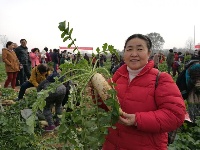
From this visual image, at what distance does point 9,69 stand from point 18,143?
5.20 metres

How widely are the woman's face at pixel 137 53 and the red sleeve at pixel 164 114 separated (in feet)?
0.74

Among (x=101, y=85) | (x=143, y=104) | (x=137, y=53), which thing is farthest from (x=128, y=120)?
(x=137, y=53)

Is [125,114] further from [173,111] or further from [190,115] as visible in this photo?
[190,115]

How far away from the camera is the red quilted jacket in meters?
1.66

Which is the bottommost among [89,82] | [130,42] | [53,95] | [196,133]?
[196,133]

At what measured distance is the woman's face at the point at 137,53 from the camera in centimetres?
180

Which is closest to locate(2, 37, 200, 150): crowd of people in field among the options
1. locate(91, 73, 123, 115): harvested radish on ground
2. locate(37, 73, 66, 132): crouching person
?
locate(91, 73, 123, 115): harvested radish on ground

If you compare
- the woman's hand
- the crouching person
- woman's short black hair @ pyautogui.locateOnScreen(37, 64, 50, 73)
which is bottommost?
the crouching person

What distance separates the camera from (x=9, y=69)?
8.10 m

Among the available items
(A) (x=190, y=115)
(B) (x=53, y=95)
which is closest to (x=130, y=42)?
(A) (x=190, y=115)

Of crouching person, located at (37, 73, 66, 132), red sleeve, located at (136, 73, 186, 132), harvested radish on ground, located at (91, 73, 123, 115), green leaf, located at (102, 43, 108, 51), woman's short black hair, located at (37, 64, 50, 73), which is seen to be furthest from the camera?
woman's short black hair, located at (37, 64, 50, 73)

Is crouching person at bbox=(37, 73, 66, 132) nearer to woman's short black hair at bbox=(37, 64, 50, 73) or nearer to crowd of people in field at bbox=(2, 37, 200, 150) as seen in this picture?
woman's short black hair at bbox=(37, 64, 50, 73)

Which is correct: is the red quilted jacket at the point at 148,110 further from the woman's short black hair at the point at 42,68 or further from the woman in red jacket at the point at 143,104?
the woman's short black hair at the point at 42,68

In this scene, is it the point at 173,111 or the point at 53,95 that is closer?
the point at 173,111
